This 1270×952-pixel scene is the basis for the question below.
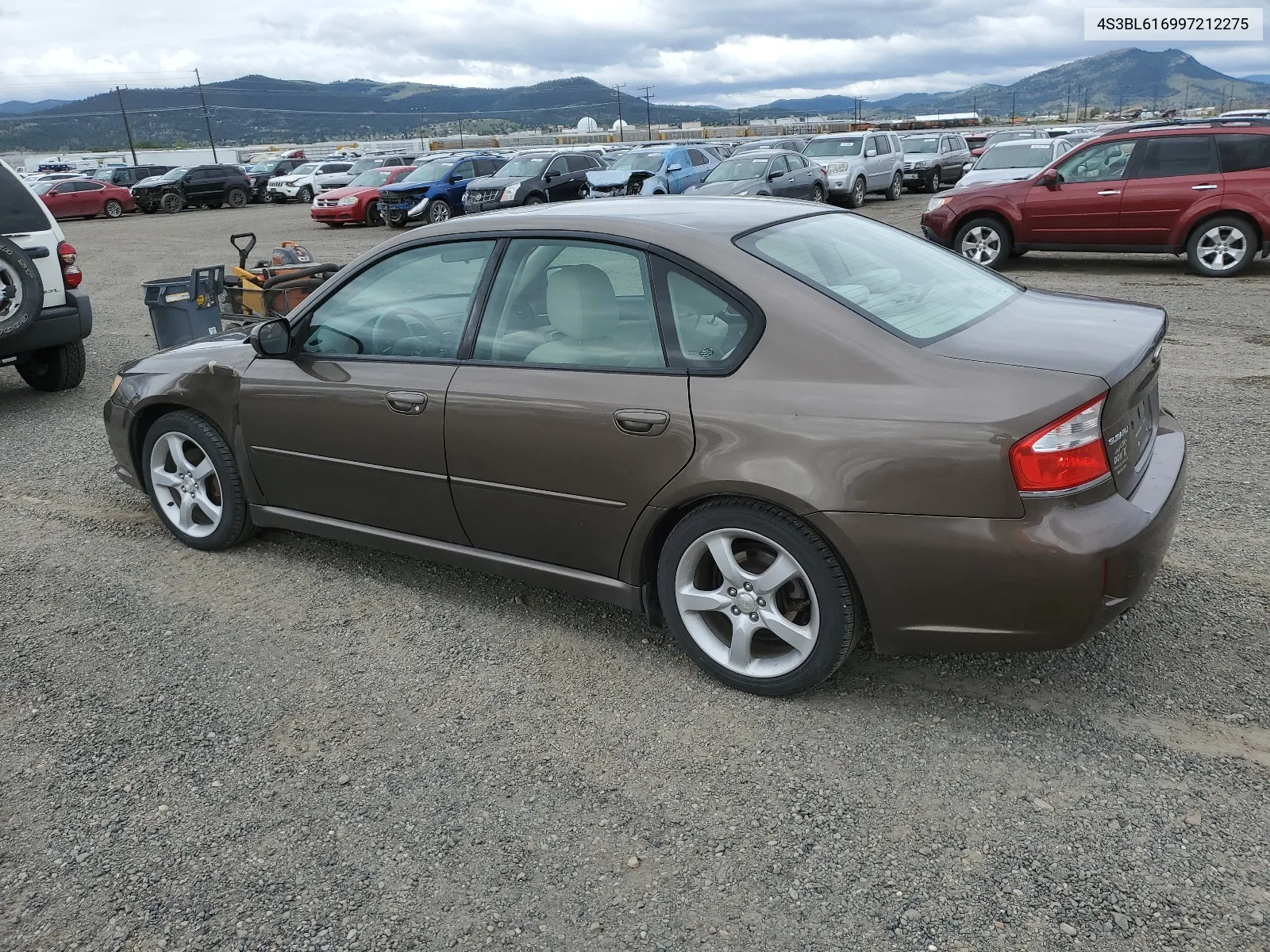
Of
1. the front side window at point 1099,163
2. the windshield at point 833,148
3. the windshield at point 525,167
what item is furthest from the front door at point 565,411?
the windshield at point 833,148

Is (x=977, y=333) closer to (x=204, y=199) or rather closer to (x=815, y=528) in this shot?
(x=815, y=528)

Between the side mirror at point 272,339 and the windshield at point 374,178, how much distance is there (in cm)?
2238

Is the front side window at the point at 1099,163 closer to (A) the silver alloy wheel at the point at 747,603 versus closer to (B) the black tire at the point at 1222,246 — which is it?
(B) the black tire at the point at 1222,246

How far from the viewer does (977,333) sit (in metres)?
3.15

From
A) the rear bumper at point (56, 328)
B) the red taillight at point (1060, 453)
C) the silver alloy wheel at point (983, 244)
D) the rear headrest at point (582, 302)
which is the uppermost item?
the rear headrest at point (582, 302)

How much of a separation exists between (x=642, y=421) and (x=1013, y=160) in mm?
16718

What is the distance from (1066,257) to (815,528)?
499 inches

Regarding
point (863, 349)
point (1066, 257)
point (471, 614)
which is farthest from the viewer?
point (1066, 257)

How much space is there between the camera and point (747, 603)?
322 cm

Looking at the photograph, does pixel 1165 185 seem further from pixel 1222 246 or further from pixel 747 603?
pixel 747 603

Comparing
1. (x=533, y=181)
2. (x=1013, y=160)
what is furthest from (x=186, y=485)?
(x=533, y=181)

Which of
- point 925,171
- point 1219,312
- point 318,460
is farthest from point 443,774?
point 925,171

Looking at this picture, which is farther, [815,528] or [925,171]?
[925,171]

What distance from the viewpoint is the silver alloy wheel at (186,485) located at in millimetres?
4664
